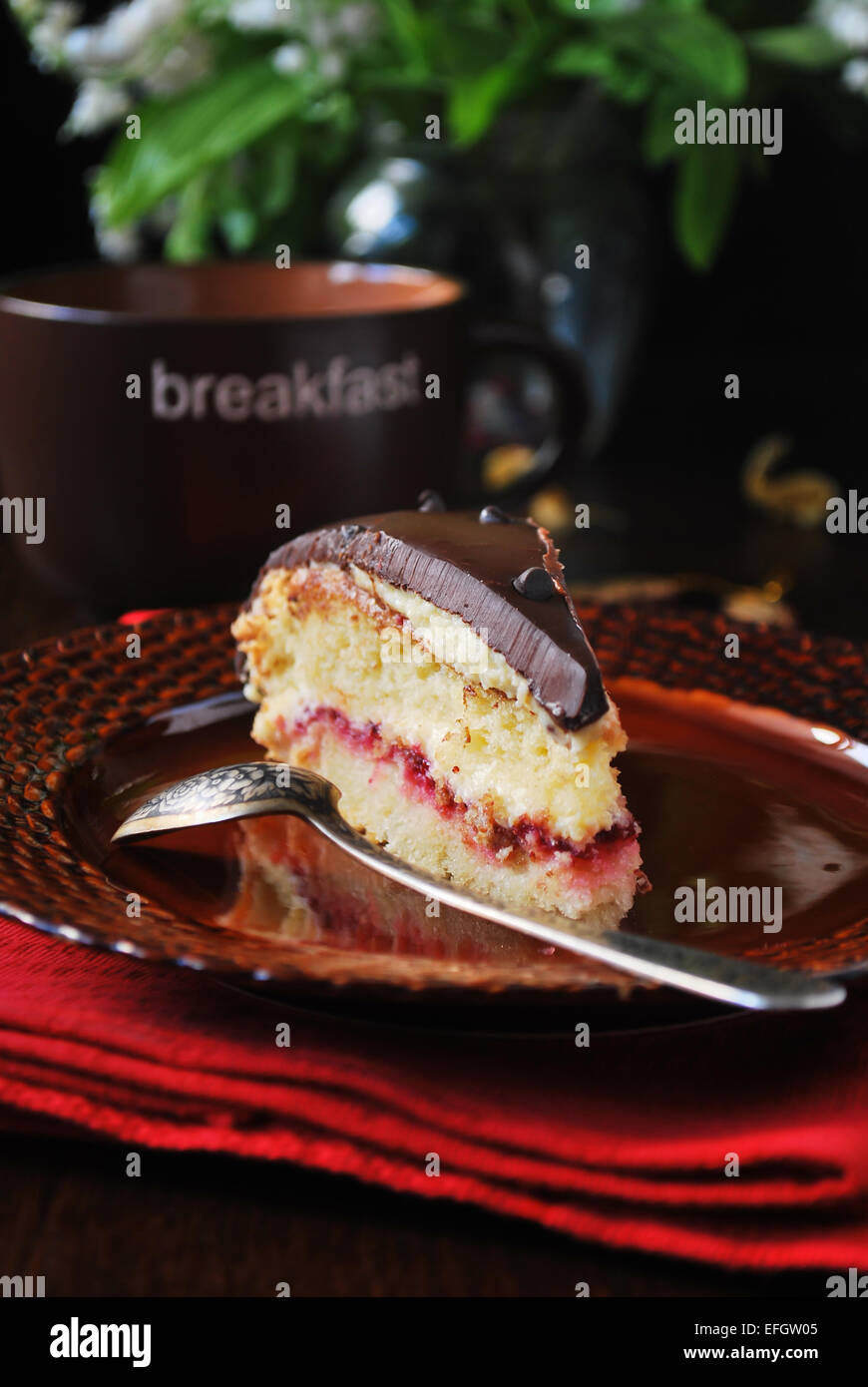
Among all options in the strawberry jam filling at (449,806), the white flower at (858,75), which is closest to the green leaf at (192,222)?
the white flower at (858,75)

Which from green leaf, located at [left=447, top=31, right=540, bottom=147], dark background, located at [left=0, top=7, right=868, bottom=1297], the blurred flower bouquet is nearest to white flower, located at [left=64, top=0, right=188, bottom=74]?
the blurred flower bouquet

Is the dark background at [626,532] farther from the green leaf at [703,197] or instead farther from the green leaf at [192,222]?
the green leaf at [192,222]

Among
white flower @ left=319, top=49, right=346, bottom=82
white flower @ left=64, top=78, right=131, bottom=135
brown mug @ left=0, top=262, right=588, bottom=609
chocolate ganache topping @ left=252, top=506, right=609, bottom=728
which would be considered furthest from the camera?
white flower @ left=64, top=78, right=131, bottom=135

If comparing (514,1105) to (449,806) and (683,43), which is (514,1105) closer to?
(449,806)

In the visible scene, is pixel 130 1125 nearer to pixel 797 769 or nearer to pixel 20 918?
pixel 20 918

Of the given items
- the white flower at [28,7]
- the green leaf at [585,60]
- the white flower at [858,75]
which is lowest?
the white flower at [858,75]

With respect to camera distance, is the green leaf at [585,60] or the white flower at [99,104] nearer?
the green leaf at [585,60]

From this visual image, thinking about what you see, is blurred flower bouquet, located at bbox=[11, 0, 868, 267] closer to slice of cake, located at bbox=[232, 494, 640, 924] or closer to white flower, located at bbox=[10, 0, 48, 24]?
white flower, located at bbox=[10, 0, 48, 24]
